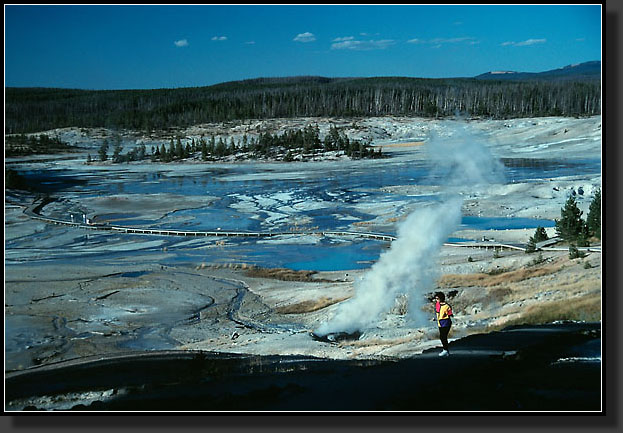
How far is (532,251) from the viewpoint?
15055 millimetres

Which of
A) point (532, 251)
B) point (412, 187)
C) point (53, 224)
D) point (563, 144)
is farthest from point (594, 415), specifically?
point (563, 144)

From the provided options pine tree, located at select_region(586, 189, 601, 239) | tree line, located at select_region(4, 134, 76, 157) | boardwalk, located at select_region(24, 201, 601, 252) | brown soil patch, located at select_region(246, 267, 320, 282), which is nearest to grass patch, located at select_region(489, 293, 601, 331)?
pine tree, located at select_region(586, 189, 601, 239)

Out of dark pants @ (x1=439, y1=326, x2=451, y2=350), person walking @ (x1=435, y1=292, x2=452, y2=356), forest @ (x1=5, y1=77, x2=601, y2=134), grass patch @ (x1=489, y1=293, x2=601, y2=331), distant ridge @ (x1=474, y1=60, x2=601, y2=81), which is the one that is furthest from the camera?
forest @ (x1=5, y1=77, x2=601, y2=134)

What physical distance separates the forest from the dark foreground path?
11.8 m

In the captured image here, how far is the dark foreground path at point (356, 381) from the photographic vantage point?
6717 mm

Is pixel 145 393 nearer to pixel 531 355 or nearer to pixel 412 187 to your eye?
pixel 531 355

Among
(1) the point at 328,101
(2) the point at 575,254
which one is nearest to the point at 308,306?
(2) the point at 575,254

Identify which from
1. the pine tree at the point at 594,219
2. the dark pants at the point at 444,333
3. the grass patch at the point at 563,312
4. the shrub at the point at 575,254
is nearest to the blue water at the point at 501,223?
the pine tree at the point at 594,219

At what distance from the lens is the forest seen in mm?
24062

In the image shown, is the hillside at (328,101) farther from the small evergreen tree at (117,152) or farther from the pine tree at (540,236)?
the pine tree at (540,236)

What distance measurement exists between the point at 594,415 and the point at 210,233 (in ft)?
49.2

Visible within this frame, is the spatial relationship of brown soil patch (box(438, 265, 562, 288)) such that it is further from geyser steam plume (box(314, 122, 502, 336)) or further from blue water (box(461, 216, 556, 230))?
blue water (box(461, 216, 556, 230))

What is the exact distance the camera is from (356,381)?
283 inches

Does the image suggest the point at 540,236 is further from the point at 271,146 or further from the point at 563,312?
the point at 271,146
